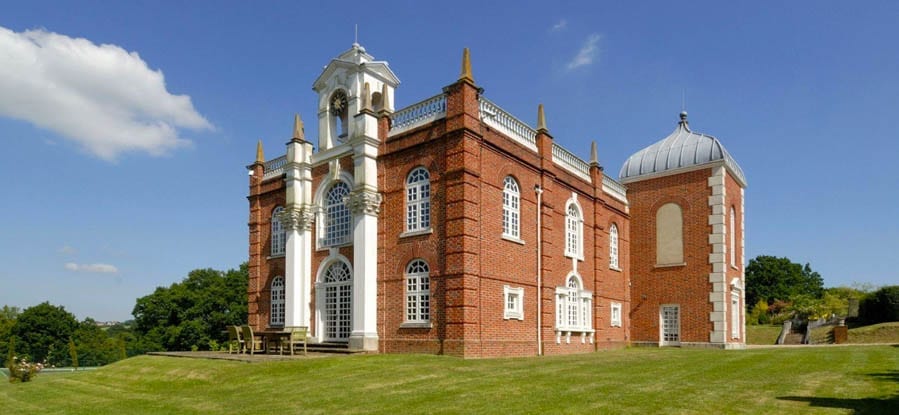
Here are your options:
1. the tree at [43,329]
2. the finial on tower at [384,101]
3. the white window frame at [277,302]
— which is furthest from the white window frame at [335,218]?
the tree at [43,329]

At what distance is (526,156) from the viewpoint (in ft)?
73.5

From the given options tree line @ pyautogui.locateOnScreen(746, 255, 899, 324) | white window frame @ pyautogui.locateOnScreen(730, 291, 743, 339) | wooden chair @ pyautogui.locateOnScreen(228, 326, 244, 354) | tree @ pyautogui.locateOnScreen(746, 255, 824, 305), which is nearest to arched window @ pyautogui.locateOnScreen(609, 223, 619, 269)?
white window frame @ pyautogui.locateOnScreen(730, 291, 743, 339)

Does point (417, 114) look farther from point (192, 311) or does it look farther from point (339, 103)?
point (192, 311)

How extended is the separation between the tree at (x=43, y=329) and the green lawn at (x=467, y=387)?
4950 cm

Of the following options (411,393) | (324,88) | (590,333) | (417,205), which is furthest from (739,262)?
(411,393)

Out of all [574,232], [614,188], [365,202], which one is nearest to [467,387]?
[365,202]

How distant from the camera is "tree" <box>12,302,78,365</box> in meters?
59.6

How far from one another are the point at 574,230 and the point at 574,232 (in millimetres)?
89

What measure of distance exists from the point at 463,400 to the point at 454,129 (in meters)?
10.4

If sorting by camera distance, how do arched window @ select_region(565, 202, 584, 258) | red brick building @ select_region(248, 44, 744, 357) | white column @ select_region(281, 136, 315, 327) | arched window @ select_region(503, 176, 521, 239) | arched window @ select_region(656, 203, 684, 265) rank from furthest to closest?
arched window @ select_region(656, 203, 684, 265) < arched window @ select_region(565, 202, 584, 258) < white column @ select_region(281, 136, 315, 327) < arched window @ select_region(503, 176, 521, 239) < red brick building @ select_region(248, 44, 744, 357)

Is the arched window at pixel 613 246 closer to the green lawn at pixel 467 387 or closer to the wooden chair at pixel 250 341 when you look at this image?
the green lawn at pixel 467 387

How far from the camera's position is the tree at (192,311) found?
5288cm

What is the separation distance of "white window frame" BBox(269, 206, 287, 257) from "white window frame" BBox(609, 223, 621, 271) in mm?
14999

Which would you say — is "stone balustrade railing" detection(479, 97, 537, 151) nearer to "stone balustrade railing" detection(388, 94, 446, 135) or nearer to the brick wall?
"stone balustrade railing" detection(388, 94, 446, 135)
